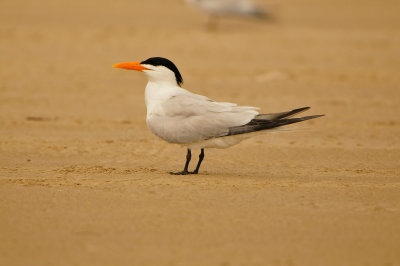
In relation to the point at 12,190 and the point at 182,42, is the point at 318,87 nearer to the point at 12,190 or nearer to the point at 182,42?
the point at 182,42

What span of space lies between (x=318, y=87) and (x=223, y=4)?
559 cm

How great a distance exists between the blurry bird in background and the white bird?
30.6 feet

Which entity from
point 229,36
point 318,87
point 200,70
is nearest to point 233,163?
point 318,87

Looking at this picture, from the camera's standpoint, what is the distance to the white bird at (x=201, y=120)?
18.0ft

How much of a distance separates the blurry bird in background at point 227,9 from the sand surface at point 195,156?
92 cm

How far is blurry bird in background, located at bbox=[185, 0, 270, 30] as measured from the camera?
15109 millimetres

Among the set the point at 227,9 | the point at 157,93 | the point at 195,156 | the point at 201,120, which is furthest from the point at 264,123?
the point at 227,9

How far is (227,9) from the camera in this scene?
15188 millimetres

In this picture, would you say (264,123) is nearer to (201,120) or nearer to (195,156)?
(201,120)

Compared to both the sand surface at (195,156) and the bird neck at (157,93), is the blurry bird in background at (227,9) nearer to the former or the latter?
the sand surface at (195,156)

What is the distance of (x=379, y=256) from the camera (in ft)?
13.5

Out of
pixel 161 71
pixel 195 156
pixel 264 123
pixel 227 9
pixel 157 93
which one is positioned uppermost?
pixel 227 9

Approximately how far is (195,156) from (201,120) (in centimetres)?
116

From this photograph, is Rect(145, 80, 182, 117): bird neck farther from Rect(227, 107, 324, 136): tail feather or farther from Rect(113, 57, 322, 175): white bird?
Rect(227, 107, 324, 136): tail feather
